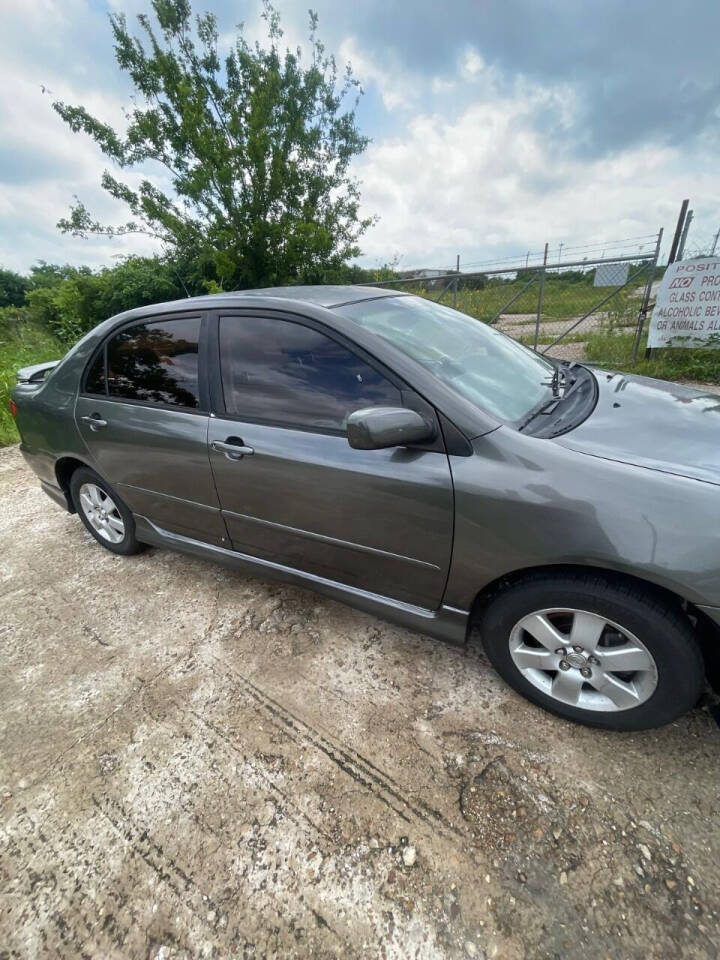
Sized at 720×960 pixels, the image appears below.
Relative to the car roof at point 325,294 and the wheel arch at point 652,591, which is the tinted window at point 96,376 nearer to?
the car roof at point 325,294

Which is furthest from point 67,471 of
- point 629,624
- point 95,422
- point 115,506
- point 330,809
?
point 629,624

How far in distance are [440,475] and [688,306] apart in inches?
228

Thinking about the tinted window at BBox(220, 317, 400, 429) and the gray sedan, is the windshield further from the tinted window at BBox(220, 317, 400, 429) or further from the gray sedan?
the tinted window at BBox(220, 317, 400, 429)

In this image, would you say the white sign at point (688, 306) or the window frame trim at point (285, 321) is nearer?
the window frame trim at point (285, 321)

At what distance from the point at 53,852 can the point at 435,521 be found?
1682mm

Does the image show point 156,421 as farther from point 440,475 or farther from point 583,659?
point 583,659

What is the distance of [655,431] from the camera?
160 cm

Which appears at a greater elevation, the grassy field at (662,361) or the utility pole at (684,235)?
the utility pole at (684,235)

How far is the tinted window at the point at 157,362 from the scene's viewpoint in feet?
7.22

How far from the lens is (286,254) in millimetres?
11930

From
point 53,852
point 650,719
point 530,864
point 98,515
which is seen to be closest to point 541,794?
point 530,864

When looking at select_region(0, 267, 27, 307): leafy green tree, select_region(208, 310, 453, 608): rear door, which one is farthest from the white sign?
select_region(0, 267, 27, 307): leafy green tree

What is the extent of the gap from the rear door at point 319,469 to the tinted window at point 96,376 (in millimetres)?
977

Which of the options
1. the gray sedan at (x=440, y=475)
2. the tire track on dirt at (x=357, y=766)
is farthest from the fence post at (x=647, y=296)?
the tire track on dirt at (x=357, y=766)
